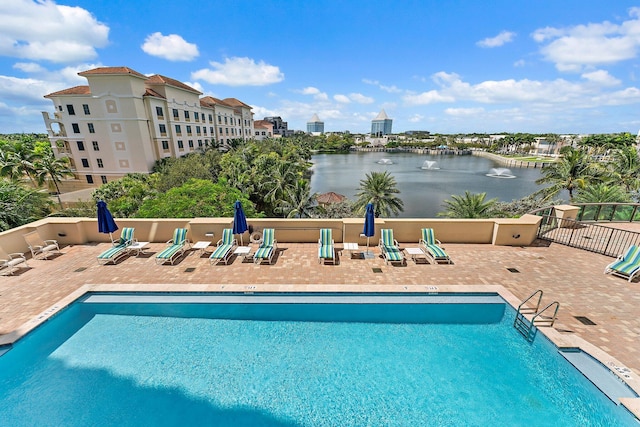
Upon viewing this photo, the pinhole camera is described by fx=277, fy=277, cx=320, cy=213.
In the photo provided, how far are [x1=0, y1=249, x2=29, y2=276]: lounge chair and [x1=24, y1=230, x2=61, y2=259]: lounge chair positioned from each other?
1.31ft

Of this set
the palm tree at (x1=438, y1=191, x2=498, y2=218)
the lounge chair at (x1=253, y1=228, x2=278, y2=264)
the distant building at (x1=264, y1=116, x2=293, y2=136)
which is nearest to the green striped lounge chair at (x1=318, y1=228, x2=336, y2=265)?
the lounge chair at (x1=253, y1=228, x2=278, y2=264)

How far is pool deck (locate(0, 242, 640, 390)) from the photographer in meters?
7.01

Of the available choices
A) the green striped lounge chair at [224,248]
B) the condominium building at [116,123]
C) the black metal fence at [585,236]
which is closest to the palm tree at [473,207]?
the black metal fence at [585,236]

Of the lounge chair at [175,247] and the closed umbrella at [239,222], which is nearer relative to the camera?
the lounge chair at [175,247]

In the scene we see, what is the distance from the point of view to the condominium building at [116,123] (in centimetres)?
3481

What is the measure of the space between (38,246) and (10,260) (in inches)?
32.6

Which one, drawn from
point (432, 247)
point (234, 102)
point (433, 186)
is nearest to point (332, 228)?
point (432, 247)

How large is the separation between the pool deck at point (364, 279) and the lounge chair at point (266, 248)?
0.94 ft

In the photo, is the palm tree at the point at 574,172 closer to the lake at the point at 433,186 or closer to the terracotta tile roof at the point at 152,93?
the lake at the point at 433,186

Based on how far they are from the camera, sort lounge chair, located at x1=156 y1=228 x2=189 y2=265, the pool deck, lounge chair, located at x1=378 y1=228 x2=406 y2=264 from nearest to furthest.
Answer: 1. the pool deck
2. lounge chair, located at x1=378 y1=228 x2=406 y2=264
3. lounge chair, located at x1=156 y1=228 x2=189 y2=265

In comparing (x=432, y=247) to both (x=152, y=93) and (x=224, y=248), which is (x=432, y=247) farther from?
(x=152, y=93)

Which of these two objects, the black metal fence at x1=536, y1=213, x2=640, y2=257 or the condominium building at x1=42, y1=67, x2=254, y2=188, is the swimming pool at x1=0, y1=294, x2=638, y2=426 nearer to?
the black metal fence at x1=536, y1=213, x2=640, y2=257

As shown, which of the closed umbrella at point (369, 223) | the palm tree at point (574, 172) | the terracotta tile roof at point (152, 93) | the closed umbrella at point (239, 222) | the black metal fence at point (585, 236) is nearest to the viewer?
the closed umbrella at point (369, 223)

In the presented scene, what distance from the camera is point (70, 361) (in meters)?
6.22
